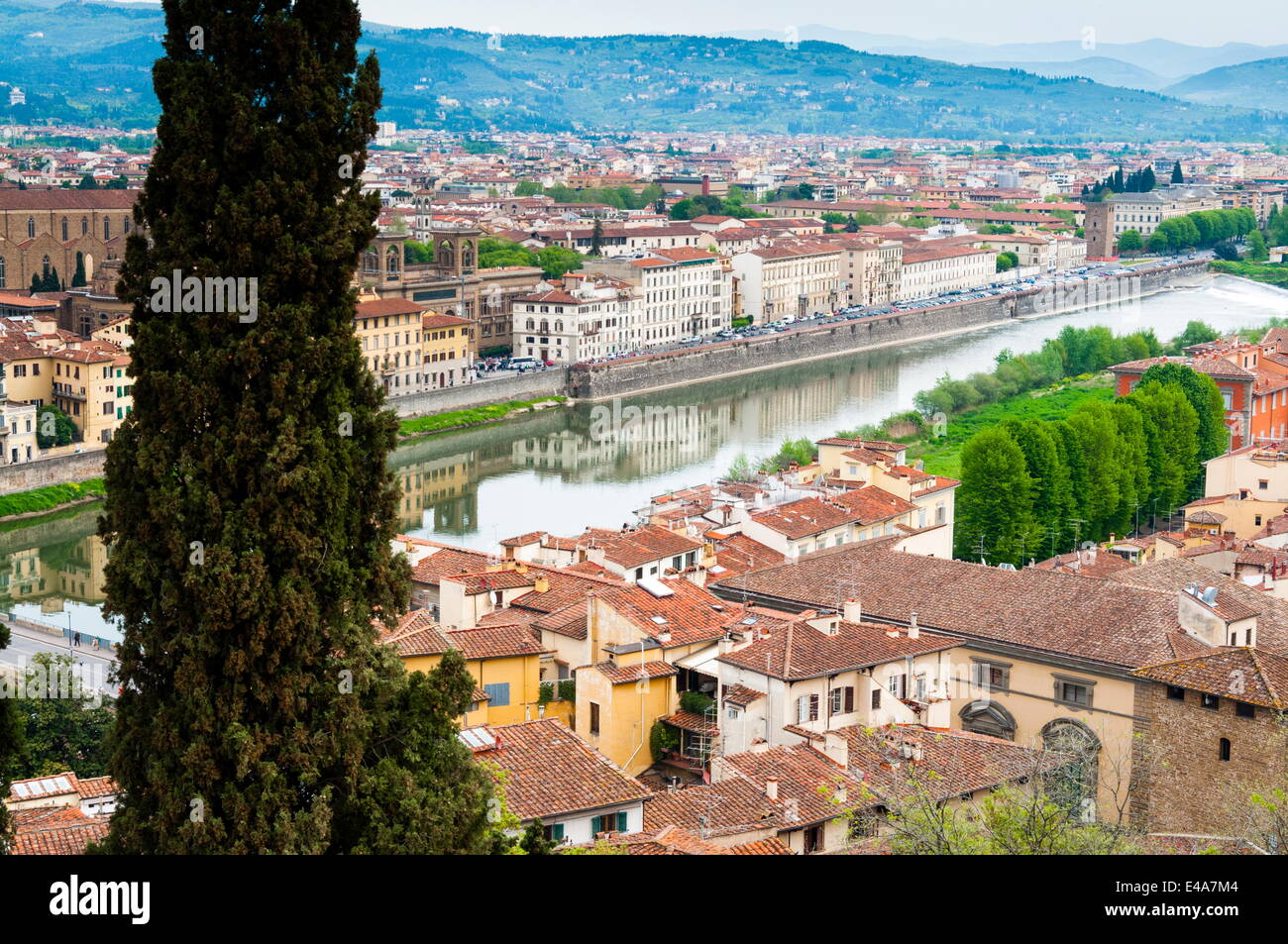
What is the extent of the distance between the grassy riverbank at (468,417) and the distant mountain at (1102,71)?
59.3m

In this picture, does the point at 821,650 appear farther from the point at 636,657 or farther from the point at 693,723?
the point at 636,657

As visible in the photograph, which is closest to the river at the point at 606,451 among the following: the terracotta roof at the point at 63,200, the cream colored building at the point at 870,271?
the cream colored building at the point at 870,271

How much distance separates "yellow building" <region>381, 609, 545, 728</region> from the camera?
5844mm

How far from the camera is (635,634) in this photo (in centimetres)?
614

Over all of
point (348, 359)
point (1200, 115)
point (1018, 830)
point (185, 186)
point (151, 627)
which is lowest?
point (1018, 830)

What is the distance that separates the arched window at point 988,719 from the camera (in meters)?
6.31

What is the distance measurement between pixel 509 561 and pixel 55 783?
3.56 metres

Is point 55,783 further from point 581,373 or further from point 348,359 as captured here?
point 581,373

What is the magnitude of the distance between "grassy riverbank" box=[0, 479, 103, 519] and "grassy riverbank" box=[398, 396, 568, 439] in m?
3.38

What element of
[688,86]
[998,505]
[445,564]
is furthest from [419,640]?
[688,86]

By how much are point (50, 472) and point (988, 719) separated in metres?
10.3

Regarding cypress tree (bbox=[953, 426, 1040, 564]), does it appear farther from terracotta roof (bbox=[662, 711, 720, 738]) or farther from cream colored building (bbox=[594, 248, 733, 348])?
cream colored building (bbox=[594, 248, 733, 348])
